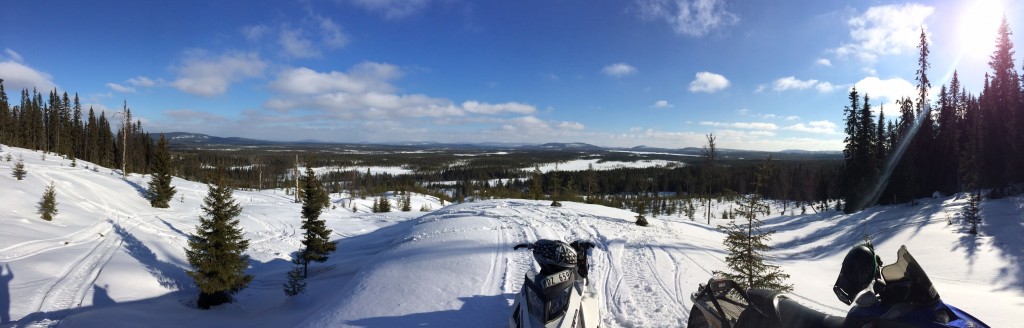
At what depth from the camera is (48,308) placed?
11195 mm

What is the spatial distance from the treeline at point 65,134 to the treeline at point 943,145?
8982 centimetres

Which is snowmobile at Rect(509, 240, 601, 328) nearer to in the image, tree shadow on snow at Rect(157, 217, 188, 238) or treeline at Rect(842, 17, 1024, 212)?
tree shadow on snow at Rect(157, 217, 188, 238)

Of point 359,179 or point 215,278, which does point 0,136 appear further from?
point 215,278

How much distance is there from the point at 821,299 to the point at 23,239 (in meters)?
28.0

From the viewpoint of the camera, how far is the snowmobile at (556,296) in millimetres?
4051

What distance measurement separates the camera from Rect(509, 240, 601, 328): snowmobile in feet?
13.3

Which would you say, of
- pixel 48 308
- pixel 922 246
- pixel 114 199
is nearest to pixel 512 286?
pixel 48 308

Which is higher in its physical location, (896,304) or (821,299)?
(896,304)

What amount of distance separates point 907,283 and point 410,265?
29.2 feet

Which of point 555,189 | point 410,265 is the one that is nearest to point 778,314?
point 410,265

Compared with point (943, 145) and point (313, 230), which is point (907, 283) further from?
point (943, 145)

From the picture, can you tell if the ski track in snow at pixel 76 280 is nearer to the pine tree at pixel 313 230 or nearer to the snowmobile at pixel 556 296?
the pine tree at pixel 313 230

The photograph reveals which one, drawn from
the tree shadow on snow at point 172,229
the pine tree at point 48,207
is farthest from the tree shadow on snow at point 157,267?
the pine tree at point 48,207

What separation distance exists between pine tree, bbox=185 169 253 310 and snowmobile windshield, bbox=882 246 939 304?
50.9ft
